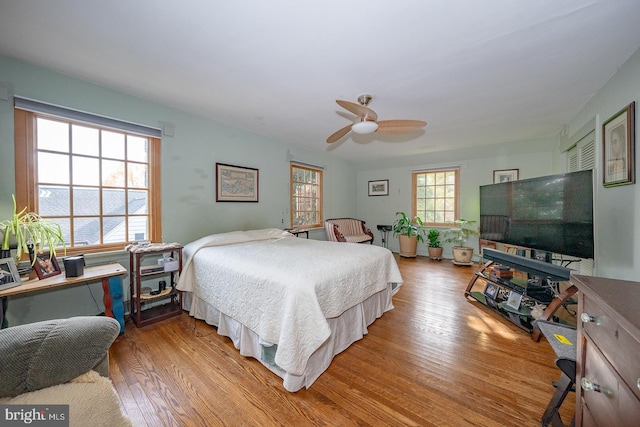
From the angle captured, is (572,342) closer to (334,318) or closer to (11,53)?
(334,318)

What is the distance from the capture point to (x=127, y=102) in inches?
98.5

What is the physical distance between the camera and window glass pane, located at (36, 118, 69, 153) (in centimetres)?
209

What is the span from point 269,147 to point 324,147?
45.8 inches

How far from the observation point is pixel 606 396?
803 millimetres

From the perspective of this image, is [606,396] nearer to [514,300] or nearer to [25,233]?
[514,300]

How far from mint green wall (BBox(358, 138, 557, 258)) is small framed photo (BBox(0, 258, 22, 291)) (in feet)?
18.8

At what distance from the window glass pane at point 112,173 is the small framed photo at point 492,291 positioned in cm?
426

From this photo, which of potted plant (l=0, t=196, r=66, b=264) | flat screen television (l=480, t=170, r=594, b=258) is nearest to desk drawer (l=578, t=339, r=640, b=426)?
flat screen television (l=480, t=170, r=594, b=258)

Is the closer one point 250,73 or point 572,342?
point 572,342

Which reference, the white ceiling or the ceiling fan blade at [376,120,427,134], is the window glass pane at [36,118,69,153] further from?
the ceiling fan blade at [376,120,427,134]

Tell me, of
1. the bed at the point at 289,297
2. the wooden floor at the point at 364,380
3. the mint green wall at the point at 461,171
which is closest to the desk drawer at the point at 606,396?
the wooden floor at the point at 364,380

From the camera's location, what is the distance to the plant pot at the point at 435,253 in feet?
16.5

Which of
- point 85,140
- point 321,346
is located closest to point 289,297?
point 321,346

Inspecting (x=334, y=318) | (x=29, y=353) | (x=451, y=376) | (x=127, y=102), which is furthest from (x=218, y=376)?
(x=127, y=102)
